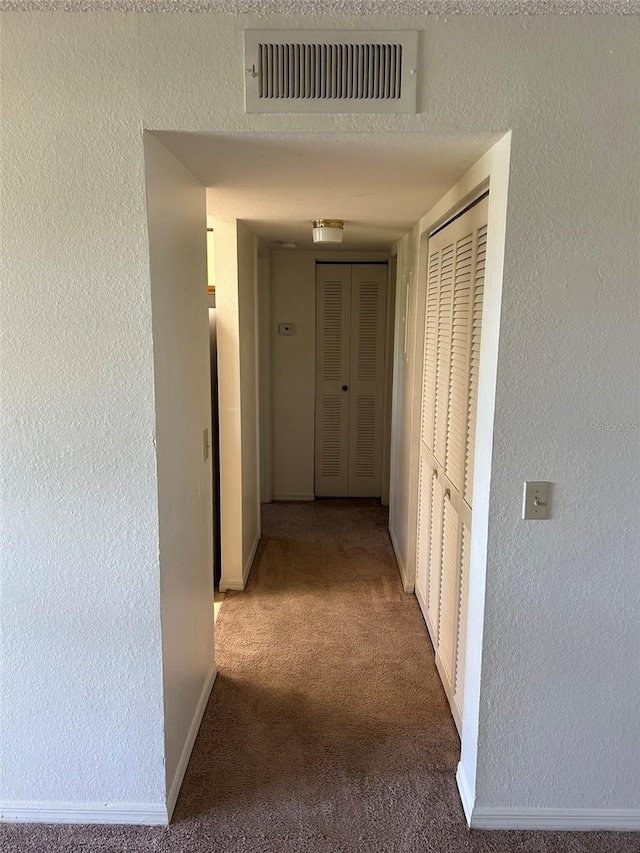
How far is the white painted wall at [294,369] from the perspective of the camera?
4609 mm

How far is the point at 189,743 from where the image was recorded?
82.2 inches

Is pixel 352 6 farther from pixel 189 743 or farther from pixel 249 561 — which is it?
pixel 249 561

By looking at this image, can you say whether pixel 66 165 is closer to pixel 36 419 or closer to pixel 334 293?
pixel 36 419

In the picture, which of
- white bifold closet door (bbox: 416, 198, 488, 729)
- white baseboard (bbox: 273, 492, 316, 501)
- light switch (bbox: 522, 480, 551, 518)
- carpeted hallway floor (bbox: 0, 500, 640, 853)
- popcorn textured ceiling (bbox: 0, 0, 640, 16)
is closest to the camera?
popcorn textured ceiling (bbox: 0, 0, 640, 16)

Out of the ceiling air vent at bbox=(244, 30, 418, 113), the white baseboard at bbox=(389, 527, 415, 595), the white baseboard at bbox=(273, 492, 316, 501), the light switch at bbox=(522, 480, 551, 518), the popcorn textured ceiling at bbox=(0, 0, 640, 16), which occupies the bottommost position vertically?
the white baseboard at bbox=(389, 527, 415, 595)

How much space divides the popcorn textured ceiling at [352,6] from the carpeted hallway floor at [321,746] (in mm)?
2250

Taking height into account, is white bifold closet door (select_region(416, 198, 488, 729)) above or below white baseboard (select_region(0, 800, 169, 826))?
above

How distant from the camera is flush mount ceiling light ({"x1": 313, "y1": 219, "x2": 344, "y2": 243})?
2.96m

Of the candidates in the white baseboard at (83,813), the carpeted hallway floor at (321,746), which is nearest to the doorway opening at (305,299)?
the carpeted hallway floor at (321,746)

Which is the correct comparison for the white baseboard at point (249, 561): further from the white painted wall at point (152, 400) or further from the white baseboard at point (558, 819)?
the white baseboard at point (558, 819)

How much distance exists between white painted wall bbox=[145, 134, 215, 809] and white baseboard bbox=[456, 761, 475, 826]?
910 mm

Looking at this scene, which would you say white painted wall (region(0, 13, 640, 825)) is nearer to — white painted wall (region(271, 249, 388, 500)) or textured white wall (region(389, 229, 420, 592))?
textured white wall (region(389, 229, 420, 592))

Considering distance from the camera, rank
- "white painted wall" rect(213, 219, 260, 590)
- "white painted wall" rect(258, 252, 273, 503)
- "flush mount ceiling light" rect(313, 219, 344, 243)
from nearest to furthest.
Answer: "flush mount ceiling light" rect(313, 219, 344, 243) < "white painted wall" rect(213, 219, 260, 590) < "white painted wall" rect(258, 252, 273, 503)

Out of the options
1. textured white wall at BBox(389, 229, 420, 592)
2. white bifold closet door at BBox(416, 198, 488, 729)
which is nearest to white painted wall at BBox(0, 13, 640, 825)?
white bifold closet door at BBox(416, 198, 488, 729)
